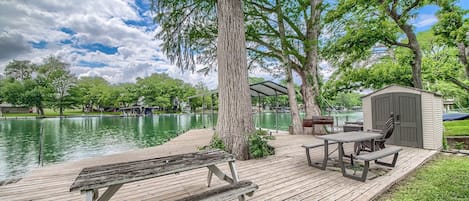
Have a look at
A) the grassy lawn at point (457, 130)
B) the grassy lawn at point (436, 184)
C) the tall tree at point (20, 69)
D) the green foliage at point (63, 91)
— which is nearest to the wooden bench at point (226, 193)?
the grassy lawn at point (436, 184)

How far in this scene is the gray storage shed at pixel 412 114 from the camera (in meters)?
5.39

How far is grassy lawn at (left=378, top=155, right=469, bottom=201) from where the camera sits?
2631mm

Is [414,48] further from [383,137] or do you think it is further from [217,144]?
[217,144]

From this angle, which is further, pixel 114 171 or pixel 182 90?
pixel 182 90

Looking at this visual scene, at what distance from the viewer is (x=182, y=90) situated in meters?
53.2

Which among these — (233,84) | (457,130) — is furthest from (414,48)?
(233,84)

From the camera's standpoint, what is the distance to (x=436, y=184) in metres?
3.06

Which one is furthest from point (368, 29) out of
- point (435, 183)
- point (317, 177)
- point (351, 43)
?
point (317, 177)

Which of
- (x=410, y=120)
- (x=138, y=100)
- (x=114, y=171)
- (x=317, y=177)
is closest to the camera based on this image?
(x=114, y=171)

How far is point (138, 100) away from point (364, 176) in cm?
5403

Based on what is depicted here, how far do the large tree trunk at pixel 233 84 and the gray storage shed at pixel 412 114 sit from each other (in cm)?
464

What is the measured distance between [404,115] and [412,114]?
191 millimetres

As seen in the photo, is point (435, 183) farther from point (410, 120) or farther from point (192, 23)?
point (192, 23)

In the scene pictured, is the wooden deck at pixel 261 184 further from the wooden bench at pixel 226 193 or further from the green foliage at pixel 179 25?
the green foliage at pixel 179 25
